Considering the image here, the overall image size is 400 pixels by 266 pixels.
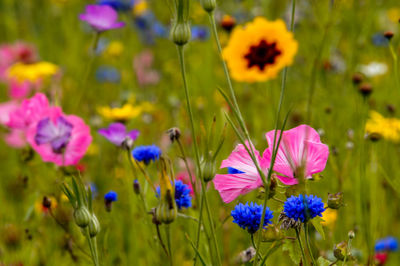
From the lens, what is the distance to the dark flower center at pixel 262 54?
848mm

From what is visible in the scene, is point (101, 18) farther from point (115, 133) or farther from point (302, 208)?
point (302, 208)

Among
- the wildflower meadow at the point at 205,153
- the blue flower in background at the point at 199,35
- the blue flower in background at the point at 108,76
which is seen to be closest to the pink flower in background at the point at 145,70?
the wildflower meadow at the point at 205,153

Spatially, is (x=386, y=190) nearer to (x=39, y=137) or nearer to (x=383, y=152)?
(x=383, y=152)

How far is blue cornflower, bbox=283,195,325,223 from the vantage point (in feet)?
1.59

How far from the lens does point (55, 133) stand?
2.72 ft

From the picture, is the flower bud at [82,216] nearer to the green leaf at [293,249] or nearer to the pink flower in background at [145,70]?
the green leaf at [293,249]

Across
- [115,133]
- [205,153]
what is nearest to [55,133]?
[115,133]

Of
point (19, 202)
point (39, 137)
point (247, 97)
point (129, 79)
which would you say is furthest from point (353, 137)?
point (129, 79)

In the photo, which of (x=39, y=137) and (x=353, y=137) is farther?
(x=353, y=137)

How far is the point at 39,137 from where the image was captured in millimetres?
821

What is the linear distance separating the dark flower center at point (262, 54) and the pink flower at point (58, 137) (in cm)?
33

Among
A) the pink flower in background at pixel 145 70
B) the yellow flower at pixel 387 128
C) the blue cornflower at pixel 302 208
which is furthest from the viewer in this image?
the pink flower in background at pixel 145 70

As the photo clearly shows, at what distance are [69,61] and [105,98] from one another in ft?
1.14

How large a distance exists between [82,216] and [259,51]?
50 cm
